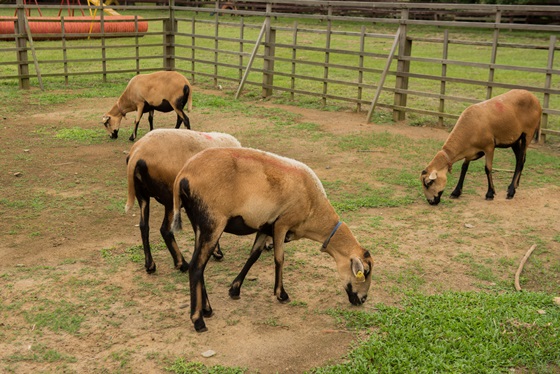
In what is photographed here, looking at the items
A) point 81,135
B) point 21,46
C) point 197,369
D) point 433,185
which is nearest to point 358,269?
point 197,369

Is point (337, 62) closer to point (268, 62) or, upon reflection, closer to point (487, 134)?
point (268, 62)

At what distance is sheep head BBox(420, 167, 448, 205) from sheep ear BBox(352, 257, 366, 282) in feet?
9.99

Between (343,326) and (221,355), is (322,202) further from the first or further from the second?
(221,355)

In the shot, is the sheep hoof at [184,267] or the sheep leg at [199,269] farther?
the sheep hoof at [184,267]

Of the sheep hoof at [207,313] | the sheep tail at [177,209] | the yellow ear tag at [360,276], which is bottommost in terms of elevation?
the sheep hoof at [207,313]

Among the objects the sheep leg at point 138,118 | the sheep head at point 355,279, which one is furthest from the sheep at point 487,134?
the sheep leg at point 138,118

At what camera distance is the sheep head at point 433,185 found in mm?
7586

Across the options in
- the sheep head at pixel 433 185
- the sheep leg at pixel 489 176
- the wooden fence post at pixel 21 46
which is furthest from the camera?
the wooden fence post at pixel 21 46

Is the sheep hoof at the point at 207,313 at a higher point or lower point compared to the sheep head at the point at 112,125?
lower

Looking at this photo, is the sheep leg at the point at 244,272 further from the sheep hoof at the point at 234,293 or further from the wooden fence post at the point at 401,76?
the wooden fence post at the point at 401,76

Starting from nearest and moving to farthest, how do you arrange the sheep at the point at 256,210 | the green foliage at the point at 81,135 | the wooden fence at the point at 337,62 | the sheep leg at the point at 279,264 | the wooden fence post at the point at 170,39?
the sheep at the point at 256,210 < the sheep leg at the point at 279,264 < the green foliage at the point at 81,135 < the wooden fence at the point at 337,62 < the wooden fence post at the point at 170,39

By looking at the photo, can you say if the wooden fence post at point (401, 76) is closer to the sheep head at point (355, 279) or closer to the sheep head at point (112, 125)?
the sheep head at point (112, 125)

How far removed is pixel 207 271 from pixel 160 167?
45.0 inches

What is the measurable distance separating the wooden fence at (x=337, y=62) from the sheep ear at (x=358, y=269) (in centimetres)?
692
